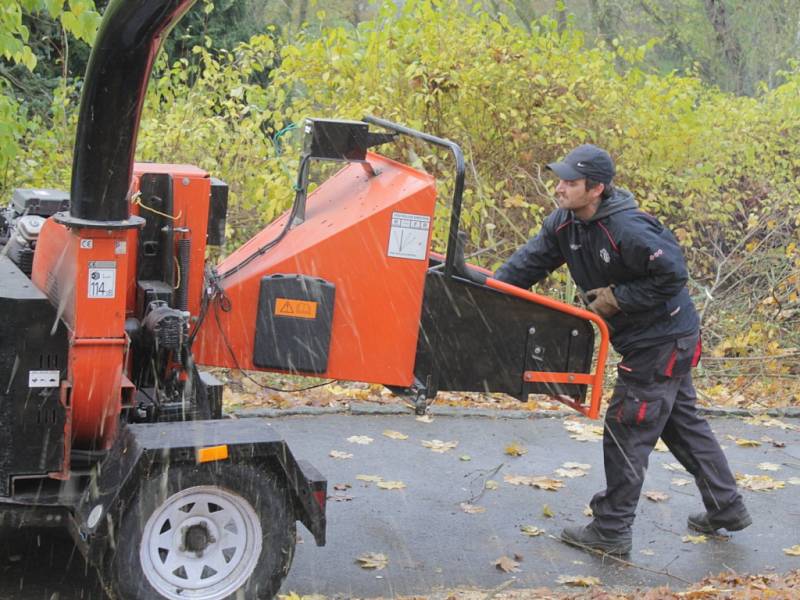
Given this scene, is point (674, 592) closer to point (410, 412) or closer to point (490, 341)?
point (490, 341)

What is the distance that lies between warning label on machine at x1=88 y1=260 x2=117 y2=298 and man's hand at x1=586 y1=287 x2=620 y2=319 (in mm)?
2426

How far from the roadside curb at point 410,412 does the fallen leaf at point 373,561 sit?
8.33ft

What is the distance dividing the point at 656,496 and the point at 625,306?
168cm

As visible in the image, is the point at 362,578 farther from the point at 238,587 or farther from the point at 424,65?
the point at 424,65

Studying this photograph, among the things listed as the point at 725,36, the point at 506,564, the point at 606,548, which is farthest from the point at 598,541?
the point at 725,36

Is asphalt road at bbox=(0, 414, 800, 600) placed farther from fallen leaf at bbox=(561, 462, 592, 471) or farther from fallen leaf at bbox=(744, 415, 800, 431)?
fallen leaf at bbox=(744, 415, 800, 431)

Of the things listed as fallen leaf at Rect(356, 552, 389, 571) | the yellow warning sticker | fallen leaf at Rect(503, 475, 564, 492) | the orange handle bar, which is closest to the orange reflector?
the yellow warning sticker

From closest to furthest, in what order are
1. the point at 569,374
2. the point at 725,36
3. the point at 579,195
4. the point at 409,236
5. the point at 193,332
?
the point at 193,332 < the point at 409,236 < the point at 569,374 < the point at 579,195 < the point at 725,36

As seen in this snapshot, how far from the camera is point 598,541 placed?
566 centimetres

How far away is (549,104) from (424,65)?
127 centimetres

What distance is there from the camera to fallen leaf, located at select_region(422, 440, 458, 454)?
7.32 metres

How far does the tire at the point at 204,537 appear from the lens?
432cm

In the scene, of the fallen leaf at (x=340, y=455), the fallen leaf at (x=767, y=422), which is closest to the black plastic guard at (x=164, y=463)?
the fallen leaf at (x=340, y=455)

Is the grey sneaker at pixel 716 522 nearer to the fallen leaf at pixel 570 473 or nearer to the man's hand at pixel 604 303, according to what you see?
the fallen leaf at pixel 570 473
